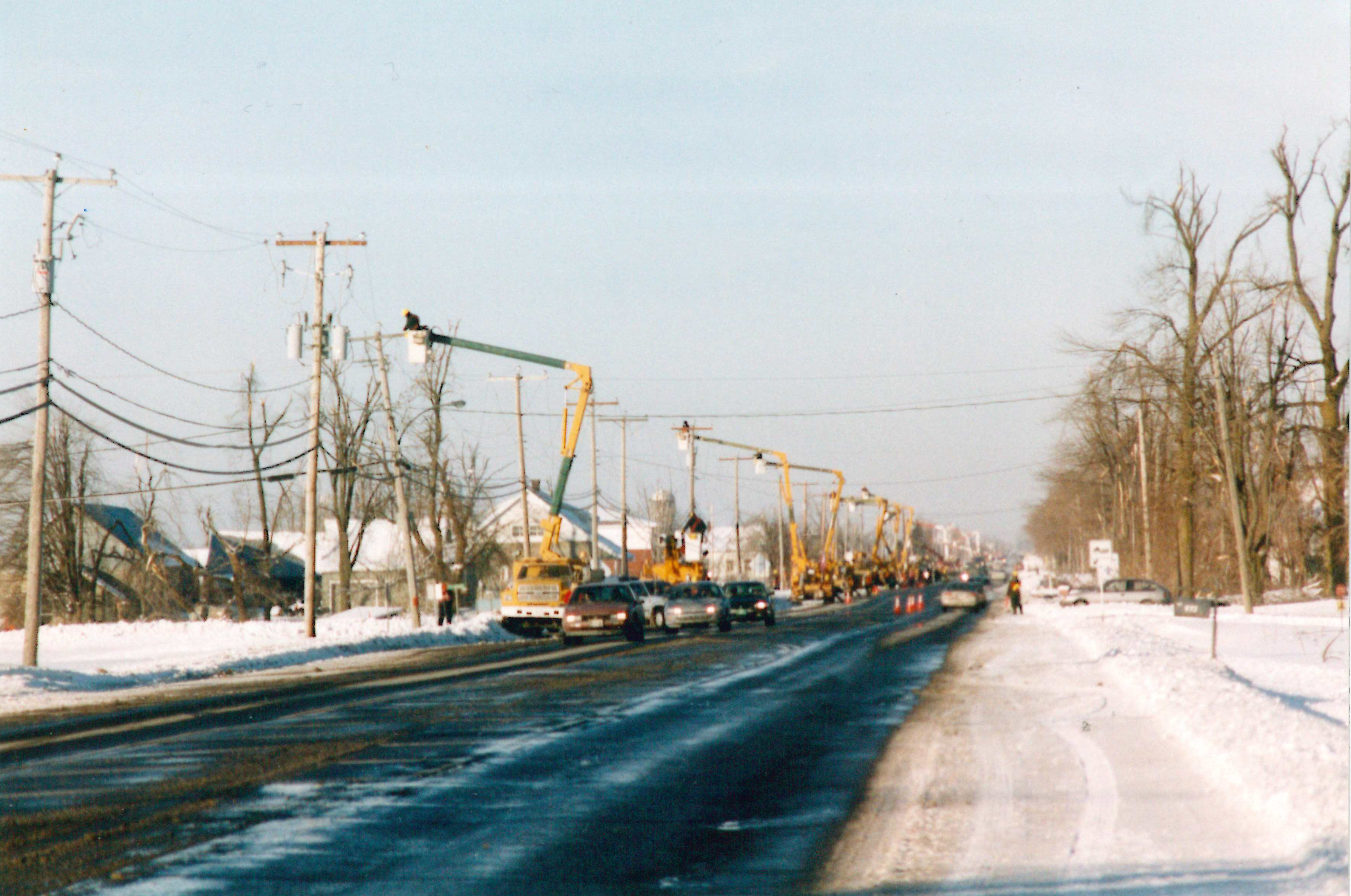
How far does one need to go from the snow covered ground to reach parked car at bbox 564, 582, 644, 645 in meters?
16.7

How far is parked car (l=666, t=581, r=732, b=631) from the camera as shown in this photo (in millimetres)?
47750

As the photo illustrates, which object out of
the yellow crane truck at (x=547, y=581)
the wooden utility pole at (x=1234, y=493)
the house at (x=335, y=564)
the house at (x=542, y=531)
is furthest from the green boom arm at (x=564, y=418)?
the house at (x=542, y=531)

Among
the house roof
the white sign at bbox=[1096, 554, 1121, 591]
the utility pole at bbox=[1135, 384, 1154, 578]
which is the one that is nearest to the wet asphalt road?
the white sign at bbox=[1096, 554, 1121, 591]

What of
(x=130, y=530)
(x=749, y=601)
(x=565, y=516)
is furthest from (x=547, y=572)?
(x=565, y=516)

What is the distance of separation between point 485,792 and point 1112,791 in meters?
4.98

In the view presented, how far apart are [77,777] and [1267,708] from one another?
38.6 ft

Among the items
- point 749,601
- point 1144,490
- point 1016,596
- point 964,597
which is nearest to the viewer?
point 749,601

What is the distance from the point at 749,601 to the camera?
180 ft

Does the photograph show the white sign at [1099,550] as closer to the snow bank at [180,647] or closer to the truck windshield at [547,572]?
the truck windshield at [547,572]

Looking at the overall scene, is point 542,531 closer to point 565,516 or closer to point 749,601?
point 565,516

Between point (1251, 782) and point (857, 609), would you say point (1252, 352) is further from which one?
point (1251, 782)

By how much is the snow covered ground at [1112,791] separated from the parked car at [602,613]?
16748 mm

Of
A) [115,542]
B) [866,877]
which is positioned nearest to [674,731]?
[866,877]

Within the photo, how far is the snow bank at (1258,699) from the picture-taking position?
A: 376 inches
